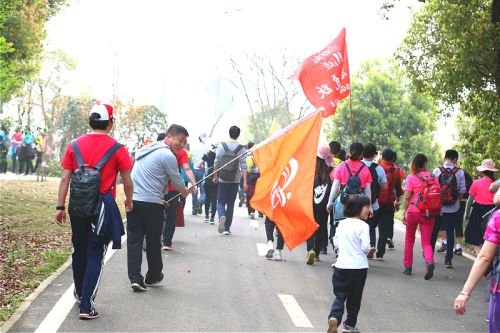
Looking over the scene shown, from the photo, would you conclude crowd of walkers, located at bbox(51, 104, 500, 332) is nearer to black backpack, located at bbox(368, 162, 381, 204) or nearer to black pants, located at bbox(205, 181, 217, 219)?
black backpack, located at bbox(368, 162, 381, 204)

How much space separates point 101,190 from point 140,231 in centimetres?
152

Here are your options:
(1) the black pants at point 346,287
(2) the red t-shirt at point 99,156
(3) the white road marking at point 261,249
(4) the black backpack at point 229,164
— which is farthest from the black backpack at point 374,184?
(2) the red t-shirt at point 99,156

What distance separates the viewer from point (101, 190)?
7.76 metres

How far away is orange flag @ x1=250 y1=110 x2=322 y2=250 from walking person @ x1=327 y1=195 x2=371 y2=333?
152 centimetres

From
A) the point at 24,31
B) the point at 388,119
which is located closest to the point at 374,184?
the point at 24,31

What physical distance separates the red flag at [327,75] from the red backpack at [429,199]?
90.6 inches

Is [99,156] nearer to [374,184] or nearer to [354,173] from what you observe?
[354,173]

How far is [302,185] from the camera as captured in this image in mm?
9273

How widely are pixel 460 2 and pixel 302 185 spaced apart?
24.6ft

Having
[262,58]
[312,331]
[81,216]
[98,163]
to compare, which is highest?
[262,58]

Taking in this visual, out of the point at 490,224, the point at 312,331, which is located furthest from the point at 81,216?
the point at 490,224

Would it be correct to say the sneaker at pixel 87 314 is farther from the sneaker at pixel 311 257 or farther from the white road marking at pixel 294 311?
the sneaker at pixel 311 257

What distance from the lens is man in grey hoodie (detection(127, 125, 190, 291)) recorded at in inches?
358

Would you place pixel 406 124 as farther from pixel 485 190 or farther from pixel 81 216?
pixel 81 216
